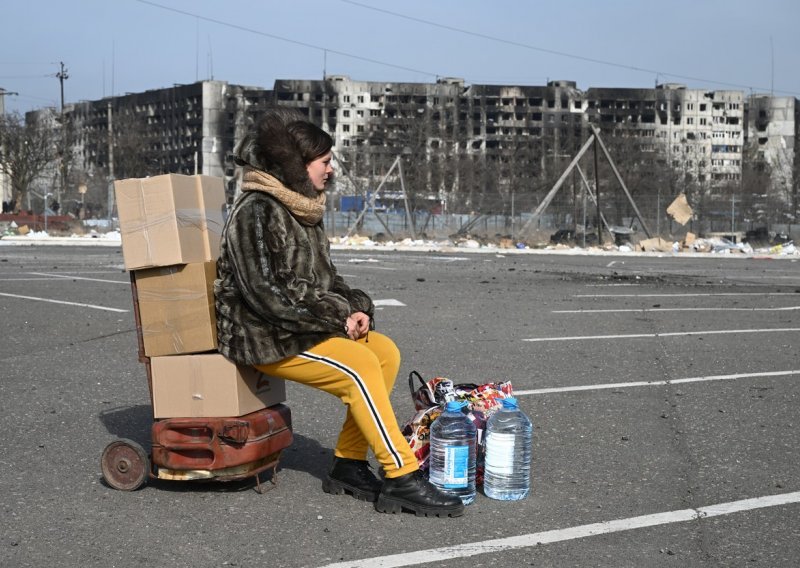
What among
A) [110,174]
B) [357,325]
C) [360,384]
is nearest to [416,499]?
[360,384]

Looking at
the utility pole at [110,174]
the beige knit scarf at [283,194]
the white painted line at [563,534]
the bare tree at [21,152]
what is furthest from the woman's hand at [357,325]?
the bare tree at [21,152]

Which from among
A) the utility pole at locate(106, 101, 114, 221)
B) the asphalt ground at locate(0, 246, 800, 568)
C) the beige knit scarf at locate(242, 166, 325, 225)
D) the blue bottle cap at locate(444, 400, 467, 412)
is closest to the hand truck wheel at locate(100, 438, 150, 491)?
the asphalt ground at locate(0, 246, 800, 568)

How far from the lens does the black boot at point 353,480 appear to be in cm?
511

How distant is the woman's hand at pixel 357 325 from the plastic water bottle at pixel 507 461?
738mm

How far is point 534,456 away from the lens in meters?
5.93

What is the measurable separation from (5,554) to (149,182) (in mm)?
1737

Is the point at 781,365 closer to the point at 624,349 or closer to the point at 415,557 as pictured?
the point at 624,349

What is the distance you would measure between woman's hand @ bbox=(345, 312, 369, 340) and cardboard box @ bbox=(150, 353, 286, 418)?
52cm

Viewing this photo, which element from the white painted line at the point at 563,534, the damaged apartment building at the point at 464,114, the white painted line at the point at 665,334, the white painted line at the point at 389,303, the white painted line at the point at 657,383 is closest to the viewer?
the white painted line at the point at 563,534

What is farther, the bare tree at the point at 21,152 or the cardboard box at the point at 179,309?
the bare tree at the point at 21,152

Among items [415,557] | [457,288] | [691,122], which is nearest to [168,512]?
[415,557]

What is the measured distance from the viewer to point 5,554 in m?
4.30

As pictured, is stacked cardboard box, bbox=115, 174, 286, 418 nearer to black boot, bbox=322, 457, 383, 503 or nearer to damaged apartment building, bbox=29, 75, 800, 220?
black boot, bbox=322, 457, 383, 503

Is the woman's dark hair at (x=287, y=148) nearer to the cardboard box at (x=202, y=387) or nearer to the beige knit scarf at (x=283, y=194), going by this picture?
the beige knit scarf at (x=283, y=194)
